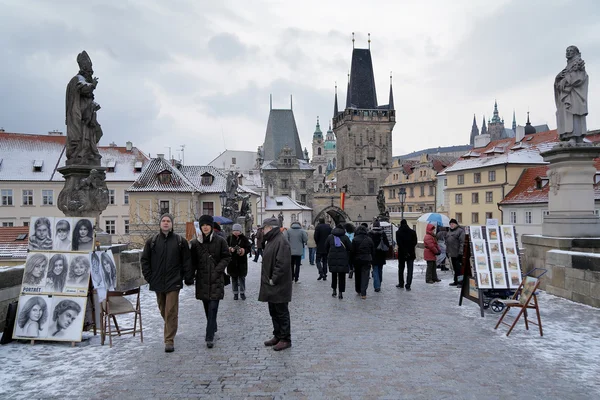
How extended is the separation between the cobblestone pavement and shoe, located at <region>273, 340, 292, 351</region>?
0.09 m

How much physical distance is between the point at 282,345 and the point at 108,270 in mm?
2817

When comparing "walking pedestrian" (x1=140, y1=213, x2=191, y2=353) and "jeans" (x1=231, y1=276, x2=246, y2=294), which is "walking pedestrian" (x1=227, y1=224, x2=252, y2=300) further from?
"walking pedestrian" (x1=140, y1=213, x2=191, y2=353)

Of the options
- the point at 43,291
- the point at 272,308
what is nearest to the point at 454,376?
the point at 272,308

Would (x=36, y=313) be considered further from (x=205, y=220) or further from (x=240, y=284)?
(x=240, y=284)

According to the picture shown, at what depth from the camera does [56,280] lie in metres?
6.44

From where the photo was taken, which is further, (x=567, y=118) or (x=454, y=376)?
(x=567, y=118)

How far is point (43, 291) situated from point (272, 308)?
3.16m

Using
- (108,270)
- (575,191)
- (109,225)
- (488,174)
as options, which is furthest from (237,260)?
(109,225)

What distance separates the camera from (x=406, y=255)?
1121 centimetres

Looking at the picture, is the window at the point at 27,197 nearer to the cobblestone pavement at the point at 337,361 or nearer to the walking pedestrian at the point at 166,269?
the cobblestone pavement at the point at 337,361

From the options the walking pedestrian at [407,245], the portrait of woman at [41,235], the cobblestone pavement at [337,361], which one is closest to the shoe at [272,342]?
the cobblestone pavement at [337,361]

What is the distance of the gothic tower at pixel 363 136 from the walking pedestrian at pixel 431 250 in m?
66.6

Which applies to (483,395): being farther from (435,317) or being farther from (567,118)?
(567,118)

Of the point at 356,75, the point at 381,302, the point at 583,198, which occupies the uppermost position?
the point at 356,75
